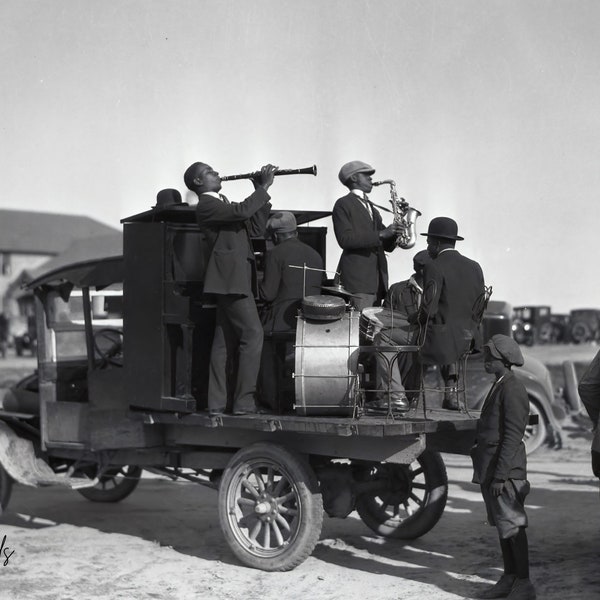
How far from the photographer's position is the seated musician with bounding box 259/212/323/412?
783 cm

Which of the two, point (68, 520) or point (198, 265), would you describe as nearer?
point (198, 265)

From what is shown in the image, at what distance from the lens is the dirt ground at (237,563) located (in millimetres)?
6812

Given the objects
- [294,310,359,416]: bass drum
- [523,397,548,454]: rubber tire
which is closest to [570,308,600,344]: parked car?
[523,397,548,454]: rubber tire

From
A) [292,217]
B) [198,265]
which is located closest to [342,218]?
[292,217]

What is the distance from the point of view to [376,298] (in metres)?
8.27

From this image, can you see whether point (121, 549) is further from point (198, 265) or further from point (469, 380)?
point (469, 380)

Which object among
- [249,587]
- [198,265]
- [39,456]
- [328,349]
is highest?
[198,265]

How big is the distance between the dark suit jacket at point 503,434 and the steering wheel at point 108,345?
350 cm

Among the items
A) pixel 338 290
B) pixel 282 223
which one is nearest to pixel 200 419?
pixel 338 290

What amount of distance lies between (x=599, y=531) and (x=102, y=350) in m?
4.22

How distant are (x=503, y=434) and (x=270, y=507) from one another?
182 cm

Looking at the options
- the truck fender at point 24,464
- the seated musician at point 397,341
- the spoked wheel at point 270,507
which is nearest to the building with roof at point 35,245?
the truck fender at point 24,464

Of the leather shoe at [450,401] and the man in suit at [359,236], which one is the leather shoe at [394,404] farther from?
the man in suit at [359,236]

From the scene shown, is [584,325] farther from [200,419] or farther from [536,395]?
[200,419]
